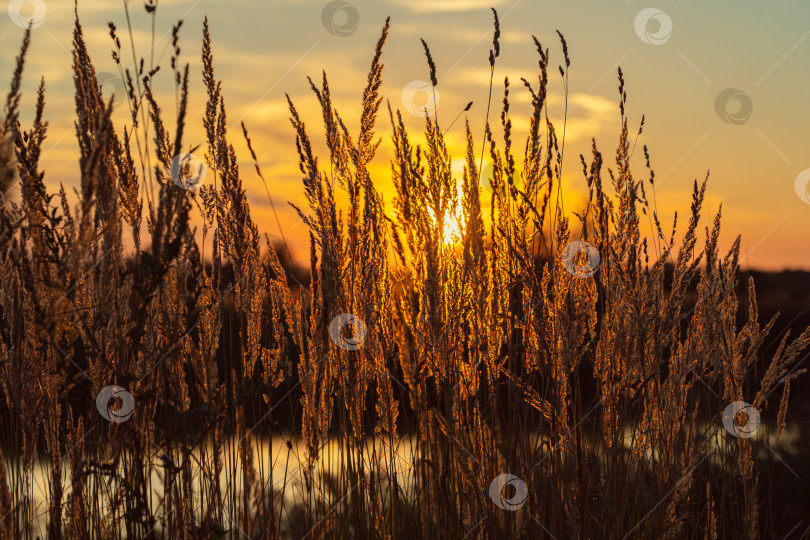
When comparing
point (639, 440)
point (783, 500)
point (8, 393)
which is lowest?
point (783, 500)

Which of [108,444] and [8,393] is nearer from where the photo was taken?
[8,393]

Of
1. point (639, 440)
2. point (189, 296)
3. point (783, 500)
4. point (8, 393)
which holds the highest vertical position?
point (189, 296)

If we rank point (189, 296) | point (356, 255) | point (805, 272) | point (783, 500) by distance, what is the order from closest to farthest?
point (189, 296) → point (356, 255) → point (783, 500) → point (805, 272)

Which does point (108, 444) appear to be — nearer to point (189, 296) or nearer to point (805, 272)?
point (189, 296)

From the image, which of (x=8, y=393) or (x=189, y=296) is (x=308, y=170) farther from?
(x=8, y=393)

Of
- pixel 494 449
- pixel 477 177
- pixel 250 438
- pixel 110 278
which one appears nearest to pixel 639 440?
pixel 494 449

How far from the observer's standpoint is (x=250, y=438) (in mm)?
2240

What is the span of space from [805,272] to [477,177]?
10.8 m

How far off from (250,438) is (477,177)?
103 centimetres

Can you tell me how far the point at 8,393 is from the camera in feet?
7.28

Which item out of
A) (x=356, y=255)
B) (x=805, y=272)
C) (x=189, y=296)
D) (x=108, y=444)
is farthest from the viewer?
(x=805, y=272)

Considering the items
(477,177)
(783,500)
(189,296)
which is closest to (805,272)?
(783,500)

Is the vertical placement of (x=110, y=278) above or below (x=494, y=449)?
above

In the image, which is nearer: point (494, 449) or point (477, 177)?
point (477, 177)
